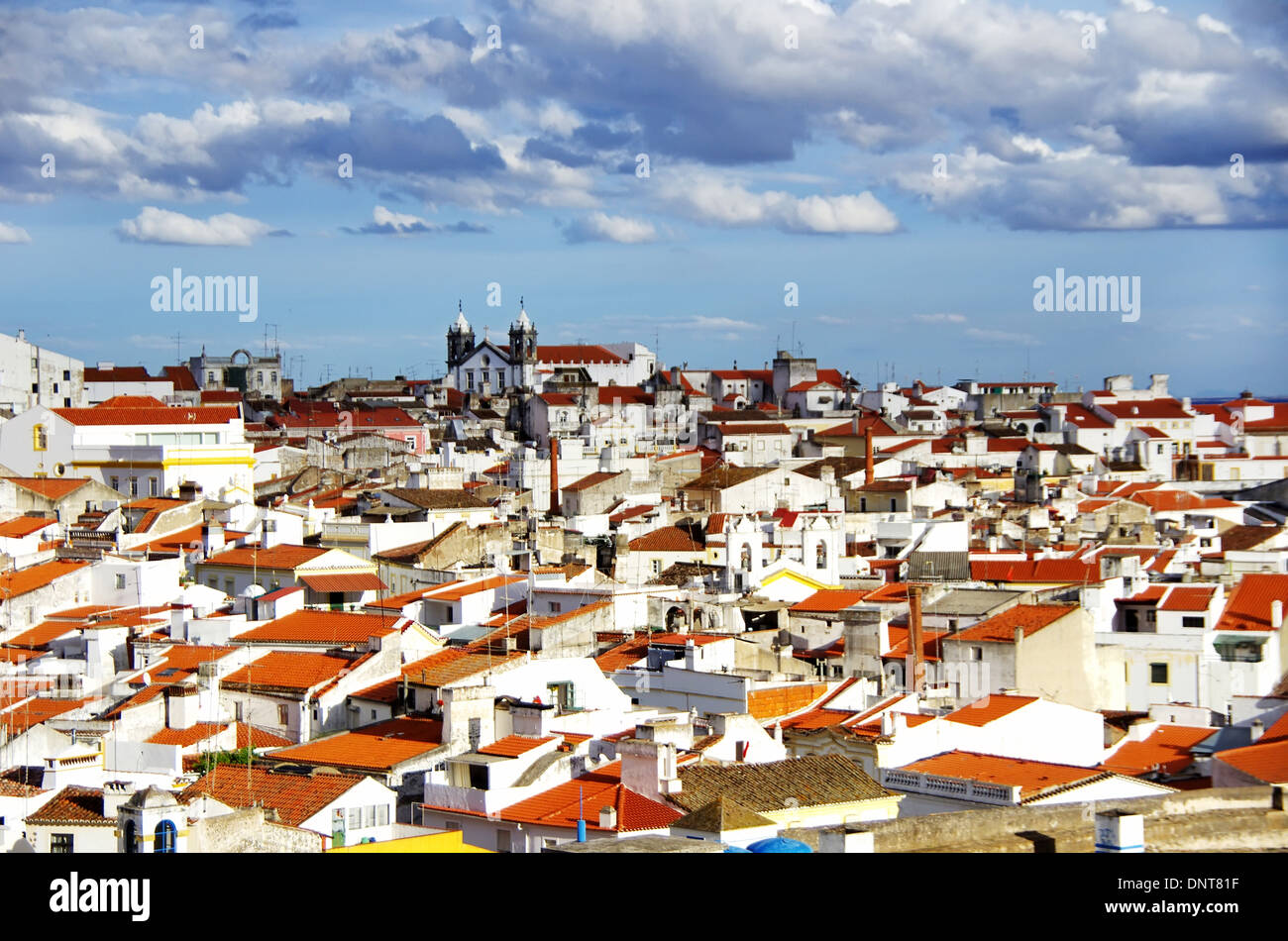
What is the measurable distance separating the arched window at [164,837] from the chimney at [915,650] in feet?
44.6

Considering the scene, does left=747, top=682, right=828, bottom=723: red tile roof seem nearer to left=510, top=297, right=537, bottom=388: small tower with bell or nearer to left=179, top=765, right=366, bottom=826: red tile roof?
left=179, top=765, right=366, bottom=826: red tile roof

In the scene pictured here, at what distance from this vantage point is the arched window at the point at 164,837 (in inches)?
567

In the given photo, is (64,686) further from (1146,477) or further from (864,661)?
(1146,477)

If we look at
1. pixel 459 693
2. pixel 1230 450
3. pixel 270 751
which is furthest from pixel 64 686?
pixel 1230 450

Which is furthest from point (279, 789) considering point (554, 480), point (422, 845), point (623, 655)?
point (554, 480)

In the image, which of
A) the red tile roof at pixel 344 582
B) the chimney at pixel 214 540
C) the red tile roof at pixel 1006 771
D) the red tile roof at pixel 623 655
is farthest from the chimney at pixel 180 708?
the chimney at pixel 214 540

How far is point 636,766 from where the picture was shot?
59.3 feet

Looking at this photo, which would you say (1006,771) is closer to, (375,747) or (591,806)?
(591,806)

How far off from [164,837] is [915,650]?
15.1m

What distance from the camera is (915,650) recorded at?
27.5 m

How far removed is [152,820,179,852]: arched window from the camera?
1441 centimetres

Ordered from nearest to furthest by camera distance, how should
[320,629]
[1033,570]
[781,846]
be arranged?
[781,846]
[320,629]
[1033,570]
